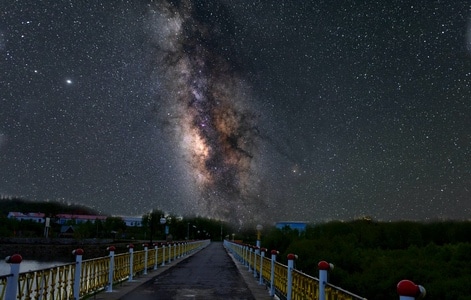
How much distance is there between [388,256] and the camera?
5016 centimetres

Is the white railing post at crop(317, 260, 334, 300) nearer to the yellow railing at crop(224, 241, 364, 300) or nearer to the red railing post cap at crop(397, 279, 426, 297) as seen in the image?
the yellow railing at crop(224, 241, 364, 300)


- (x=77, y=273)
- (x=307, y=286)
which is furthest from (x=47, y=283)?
(x=307, y=286)

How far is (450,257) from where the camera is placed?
151 ft

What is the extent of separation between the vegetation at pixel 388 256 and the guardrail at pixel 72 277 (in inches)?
977

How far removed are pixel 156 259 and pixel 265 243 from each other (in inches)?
1930

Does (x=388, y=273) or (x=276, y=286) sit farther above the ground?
(x=276, y=286)

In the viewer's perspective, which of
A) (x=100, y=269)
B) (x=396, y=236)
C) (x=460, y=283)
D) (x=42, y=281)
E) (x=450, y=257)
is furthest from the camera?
(x=396, y=236)

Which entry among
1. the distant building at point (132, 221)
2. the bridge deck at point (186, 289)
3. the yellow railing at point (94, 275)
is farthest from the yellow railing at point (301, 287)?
the distant building at point (132, 221)

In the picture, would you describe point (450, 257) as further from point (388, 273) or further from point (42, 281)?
point (42, 281)

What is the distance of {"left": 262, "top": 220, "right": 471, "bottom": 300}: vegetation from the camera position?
35.7 meters

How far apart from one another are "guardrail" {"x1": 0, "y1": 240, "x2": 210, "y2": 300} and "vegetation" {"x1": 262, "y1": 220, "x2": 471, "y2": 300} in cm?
2481

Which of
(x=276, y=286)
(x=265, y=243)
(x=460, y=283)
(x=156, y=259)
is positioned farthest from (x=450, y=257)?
(x=276, y=286)

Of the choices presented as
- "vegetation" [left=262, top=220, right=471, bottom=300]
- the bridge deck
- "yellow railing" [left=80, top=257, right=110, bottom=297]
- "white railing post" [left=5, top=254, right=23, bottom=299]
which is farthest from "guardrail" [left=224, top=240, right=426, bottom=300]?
"vegetation" [left=262, top=220, right=471, bottom=300]

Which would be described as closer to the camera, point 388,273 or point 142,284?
point 142,284
